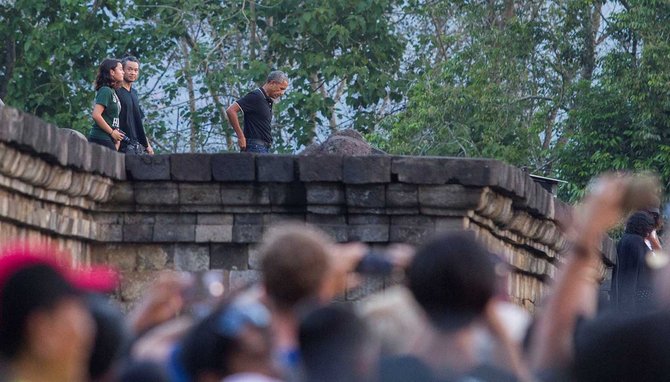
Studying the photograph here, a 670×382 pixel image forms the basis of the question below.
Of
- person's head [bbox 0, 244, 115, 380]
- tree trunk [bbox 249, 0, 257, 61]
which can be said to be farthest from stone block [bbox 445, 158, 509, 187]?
tree trunk [bbox 249, 0, 257, 61]

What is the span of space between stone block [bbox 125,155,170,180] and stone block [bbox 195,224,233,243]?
0.41 meters

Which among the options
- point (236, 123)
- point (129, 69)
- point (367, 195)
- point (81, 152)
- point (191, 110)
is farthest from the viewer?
point (191, 110)

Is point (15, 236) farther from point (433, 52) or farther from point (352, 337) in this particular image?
point (433, 52)

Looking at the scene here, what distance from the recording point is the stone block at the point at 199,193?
9.68 metres

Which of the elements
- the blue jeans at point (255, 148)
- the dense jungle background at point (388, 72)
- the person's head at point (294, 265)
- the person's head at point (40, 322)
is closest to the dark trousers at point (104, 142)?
the blue jeans at point (255, 148)

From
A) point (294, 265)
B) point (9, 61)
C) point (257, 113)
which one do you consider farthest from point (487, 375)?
point (9, 61)

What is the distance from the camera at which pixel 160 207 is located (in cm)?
976

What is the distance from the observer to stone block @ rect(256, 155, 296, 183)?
31.5 feet

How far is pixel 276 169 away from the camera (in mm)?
9617

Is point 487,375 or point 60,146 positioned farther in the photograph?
point 60,146

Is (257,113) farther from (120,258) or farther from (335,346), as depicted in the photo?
(335,346)

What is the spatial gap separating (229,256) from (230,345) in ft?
19.8

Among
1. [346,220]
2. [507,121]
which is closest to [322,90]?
[507,121]

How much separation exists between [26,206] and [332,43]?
45.2 feet
